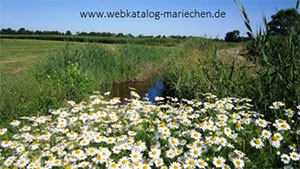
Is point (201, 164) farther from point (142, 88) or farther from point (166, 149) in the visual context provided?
point (142, 88)

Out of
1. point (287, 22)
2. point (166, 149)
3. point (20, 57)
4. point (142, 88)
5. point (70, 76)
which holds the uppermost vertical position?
point (287, 22)

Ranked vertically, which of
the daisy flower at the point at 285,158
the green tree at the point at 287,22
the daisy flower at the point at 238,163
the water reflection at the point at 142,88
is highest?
the green tree at the point at 287,22

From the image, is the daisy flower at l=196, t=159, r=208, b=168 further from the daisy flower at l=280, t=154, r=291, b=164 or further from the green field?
the green field

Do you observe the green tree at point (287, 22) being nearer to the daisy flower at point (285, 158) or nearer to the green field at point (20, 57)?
the daisy flower at point (285, 158)

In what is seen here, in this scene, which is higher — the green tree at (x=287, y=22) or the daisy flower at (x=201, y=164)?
the green tree at (x=287, y=22)

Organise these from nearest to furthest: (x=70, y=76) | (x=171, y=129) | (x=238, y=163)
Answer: (x=238, y=163) → (x=171, y=129) → (x=70, y=76)

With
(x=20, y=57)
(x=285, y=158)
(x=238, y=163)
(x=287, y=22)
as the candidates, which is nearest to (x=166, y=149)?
(x=238, y=163)

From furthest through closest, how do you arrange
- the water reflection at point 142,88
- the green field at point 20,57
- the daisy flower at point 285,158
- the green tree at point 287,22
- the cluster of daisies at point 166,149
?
the green field at point 20,57, the water reflection at point 142,88, the green tree at point 287,22, the cluster of daisies at point 166,149, the daisy flower at point 285,158

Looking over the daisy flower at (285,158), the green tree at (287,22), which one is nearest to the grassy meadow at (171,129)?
the daisy flower at (285,158)

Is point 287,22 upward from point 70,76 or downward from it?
upward

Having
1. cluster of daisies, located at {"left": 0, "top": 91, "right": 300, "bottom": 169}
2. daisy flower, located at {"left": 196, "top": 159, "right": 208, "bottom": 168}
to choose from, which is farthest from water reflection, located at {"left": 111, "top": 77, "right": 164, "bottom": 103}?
daisy flower, located at {"left": 196, "top": 159, "right": 208, "bottom": 168}

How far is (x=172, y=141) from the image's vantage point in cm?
224

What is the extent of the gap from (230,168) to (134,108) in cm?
147

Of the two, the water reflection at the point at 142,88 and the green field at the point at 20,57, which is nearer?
the water reflection at the point at 142,88
